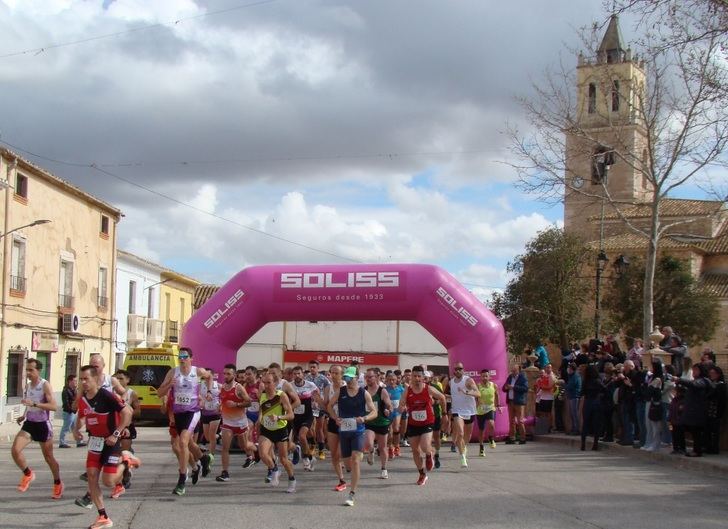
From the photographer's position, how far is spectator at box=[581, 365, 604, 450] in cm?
1731

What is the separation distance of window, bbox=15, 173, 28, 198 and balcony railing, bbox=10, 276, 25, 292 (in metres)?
2.65

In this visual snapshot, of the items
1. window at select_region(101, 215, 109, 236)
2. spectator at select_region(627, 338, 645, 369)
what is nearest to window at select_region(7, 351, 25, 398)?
window at select_region(101, 215, 109, 236)

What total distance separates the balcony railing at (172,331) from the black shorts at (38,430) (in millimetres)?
35645

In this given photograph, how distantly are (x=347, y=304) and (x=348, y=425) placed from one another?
334 inches

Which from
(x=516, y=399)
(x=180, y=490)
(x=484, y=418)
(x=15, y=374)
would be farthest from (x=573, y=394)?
(x=15, y=374)

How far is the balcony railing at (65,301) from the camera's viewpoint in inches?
1292

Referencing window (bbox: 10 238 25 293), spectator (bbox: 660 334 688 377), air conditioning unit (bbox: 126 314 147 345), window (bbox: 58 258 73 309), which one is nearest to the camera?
spectator (bbox: 660 334 688 377)

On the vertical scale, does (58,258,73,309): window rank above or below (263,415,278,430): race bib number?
above

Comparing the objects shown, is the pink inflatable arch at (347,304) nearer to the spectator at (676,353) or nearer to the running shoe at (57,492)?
the spectator at (676,353)

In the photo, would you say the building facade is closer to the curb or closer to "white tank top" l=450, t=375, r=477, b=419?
"white tank top" l=450, t=375, r=477, b=419

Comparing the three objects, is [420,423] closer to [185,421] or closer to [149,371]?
[185,421]

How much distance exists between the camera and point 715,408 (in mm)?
14633

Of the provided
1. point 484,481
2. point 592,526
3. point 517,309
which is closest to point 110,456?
point 592,526

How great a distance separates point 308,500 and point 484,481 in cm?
303
